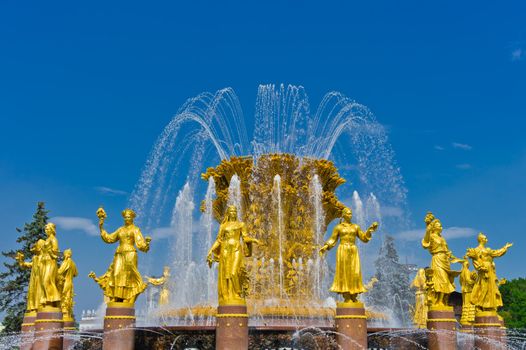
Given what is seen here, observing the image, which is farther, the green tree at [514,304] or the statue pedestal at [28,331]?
the green tree at [514,304]

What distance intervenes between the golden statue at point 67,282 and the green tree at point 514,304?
37.7 meters

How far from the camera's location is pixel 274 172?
58.8ft

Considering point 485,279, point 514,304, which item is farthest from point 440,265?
point 514,304

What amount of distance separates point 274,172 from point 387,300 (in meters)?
26.7

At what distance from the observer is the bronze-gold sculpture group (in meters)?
12.7

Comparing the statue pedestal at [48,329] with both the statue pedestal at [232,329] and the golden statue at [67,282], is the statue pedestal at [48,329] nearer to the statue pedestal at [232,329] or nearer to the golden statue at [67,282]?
the golden statue at [67,282]

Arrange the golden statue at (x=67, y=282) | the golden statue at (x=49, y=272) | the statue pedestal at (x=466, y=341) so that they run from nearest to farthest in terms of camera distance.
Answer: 1. the golden statue at (x=49, y=272)
2. the statue pedestal at (x=466, y=341)
3. the golden statue at (x=67, y=282)

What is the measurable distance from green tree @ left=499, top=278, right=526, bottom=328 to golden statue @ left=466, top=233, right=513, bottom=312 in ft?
104

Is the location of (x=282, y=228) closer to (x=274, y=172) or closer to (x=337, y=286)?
(x=274, y=172)

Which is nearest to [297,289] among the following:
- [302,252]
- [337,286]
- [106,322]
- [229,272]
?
[302,252]

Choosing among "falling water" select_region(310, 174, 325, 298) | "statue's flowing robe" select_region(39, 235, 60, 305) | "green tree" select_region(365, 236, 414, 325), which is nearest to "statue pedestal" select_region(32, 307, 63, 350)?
"statue's flowing robe" select_region(39, 235, 60, 305)

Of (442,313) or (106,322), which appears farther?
(442,313)

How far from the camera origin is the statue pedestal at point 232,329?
1202cm

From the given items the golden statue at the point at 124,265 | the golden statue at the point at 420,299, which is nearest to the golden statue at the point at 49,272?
the golden statue at the point at 124,265
